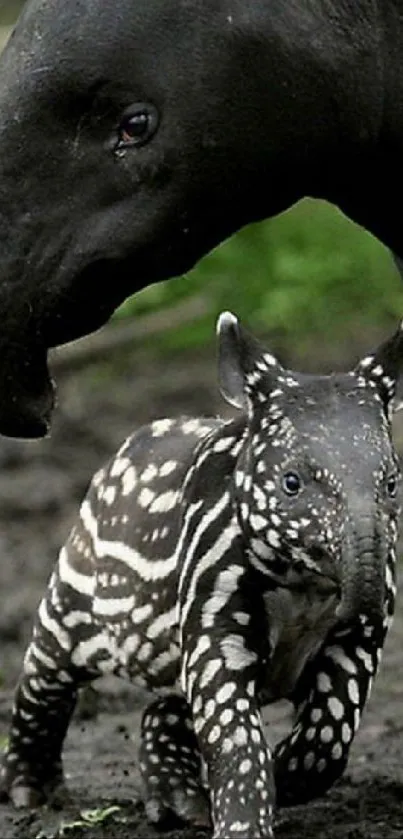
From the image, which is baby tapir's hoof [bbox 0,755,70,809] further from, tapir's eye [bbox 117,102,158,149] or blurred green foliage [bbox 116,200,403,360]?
blurred green foliage [bbox 116,200,403,360]

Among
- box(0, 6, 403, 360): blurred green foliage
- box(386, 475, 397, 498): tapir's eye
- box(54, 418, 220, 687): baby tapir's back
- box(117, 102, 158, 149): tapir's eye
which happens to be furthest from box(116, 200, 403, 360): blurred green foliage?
box(386, 475, 397, 498): tapir's eye

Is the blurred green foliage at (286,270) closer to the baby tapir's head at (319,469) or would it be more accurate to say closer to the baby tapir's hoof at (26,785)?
the baby tapir's hoof at (26,785)

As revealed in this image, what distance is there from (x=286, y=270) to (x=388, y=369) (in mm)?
7695

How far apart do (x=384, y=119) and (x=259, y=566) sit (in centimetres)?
106

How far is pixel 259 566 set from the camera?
6.80 meters

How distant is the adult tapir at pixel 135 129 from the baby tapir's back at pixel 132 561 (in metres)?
0.75

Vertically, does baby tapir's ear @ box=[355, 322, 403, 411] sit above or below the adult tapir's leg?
above

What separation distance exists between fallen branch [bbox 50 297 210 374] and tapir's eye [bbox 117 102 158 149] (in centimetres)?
870

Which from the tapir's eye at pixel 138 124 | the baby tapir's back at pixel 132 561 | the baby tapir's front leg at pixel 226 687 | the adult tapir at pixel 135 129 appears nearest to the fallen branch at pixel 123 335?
the baby tapir's back at pixel 132 561

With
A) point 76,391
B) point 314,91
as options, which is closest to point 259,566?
point 314,91

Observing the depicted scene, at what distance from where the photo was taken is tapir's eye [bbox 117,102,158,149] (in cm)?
653

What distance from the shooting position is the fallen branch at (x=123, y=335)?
15.4 meters

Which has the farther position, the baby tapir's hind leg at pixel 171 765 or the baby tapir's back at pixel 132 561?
the baby tapir's hind leg at pixel 171 765

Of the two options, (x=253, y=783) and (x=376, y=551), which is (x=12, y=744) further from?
(x=376, y=551)
